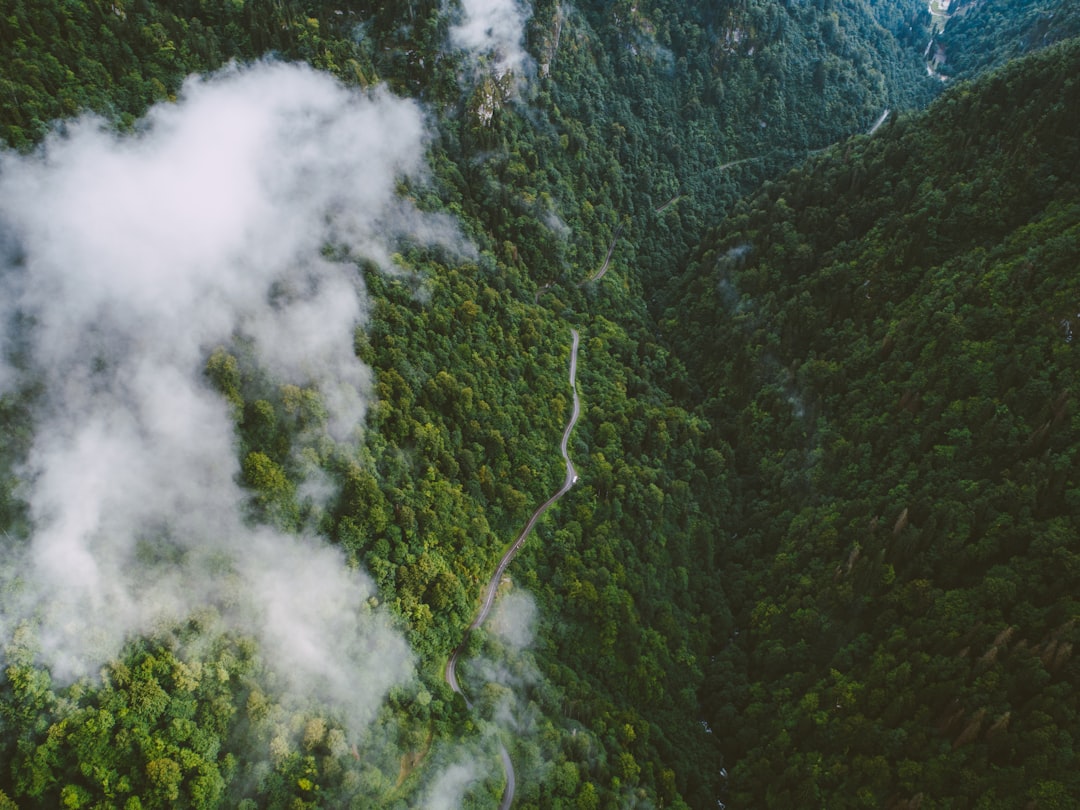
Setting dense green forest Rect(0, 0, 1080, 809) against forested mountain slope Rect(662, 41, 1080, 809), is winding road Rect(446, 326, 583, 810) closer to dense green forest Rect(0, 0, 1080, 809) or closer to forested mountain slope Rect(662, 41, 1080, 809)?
dense green forest Rect(0, 0, 1080, 809)

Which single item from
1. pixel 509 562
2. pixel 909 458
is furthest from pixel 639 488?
pixel 909 458

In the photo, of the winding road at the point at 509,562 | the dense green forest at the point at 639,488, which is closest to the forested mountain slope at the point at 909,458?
the dense green forest at the point at 639,488

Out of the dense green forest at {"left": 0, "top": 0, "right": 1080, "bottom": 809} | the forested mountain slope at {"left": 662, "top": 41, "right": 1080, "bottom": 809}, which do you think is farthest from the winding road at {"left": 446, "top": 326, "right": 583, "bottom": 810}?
the forested mountain slope at {"left": 662, "top": 41, "right": 1080, "bottom": 809}

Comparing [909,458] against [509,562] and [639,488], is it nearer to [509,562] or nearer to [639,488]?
[639,488]

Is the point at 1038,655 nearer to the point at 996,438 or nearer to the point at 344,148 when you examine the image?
the point at 996,438

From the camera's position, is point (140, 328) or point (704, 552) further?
point (704, 552)

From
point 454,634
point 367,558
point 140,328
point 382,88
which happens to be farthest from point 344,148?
point 454,634

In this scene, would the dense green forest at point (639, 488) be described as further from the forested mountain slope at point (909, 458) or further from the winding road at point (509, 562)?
the winding road at point (509, 562)
